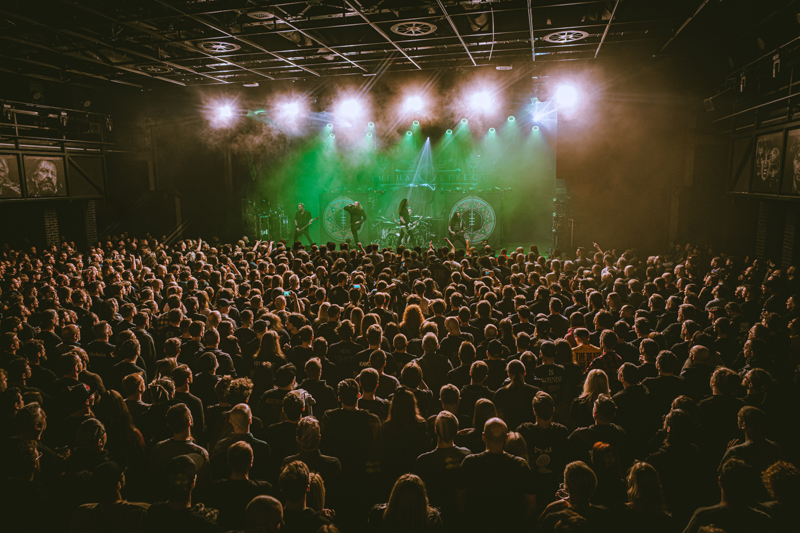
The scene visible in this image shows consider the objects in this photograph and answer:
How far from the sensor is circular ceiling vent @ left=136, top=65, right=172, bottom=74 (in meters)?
14.7

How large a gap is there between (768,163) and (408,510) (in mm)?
10575

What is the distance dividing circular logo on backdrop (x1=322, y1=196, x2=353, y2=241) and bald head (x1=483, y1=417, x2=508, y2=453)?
58.6ft

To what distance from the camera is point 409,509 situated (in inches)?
93.0

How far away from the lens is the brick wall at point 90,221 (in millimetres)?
16688

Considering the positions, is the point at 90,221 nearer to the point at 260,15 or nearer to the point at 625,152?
the point at 260,15

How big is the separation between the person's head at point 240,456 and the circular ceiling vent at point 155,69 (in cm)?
1537

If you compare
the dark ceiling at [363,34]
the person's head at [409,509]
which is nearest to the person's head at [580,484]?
the person's head at [409,509]

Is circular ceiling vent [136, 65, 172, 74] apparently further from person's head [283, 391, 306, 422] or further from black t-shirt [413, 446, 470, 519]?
black t-shirt [413, 446, 470, 519]

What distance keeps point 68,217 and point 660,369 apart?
19.0 metres

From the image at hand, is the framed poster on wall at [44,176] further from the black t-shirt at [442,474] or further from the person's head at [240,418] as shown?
the black t-shirt at [442,474]

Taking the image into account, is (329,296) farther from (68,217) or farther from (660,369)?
(68,217)

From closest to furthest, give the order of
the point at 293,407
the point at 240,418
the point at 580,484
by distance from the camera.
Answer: the point at 580,484 → the point at 240,418 → the point at 293,407

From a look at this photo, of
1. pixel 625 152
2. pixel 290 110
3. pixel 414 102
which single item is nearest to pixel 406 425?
pixel 625 152

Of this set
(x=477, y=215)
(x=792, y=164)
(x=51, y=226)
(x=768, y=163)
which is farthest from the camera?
(x=477, y=215)
